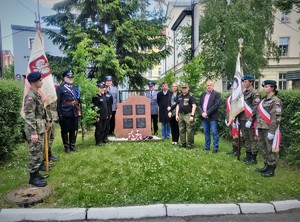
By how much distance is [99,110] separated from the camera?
8.21 metres

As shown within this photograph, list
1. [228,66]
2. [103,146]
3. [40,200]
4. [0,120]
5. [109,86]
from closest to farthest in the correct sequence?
[40,200]
[0,120]
[103,146]
[109,86]
[228,66]

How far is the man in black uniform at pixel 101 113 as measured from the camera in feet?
27.0

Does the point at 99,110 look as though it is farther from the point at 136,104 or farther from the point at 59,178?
the point at 59,178

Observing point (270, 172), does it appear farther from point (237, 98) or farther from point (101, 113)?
point (101, 113)

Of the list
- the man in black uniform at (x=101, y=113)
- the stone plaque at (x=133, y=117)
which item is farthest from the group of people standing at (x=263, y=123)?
the man in black uniform at (x=101, y=113)

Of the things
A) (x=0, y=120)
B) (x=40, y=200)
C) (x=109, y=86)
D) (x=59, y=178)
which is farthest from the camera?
(x=109, y=86)

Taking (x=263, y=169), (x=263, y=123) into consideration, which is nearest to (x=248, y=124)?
(x=263, y=123)

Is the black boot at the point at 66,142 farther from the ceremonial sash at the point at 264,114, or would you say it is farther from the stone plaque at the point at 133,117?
the ceremonial sash at the point at 264,114

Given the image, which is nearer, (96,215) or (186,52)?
(96,215)

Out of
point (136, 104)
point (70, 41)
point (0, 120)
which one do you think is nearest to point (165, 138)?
point (136, 104)

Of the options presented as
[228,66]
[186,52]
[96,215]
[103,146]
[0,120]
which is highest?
[186,52]

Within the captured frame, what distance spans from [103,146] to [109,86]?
2378mm

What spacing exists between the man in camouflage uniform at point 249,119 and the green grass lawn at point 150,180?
42 cm

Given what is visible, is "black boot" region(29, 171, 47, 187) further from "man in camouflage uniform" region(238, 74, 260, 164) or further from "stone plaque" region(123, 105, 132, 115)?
"man in camouflage uniform" region(238, 74, 260, 164)
